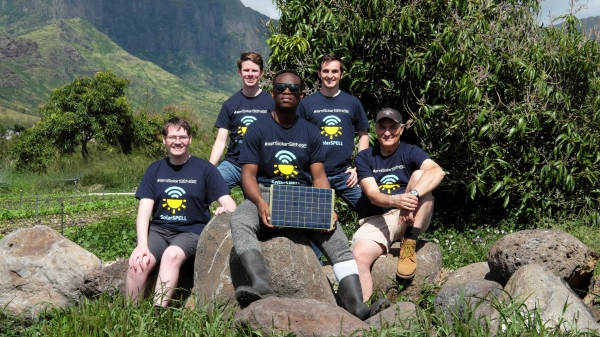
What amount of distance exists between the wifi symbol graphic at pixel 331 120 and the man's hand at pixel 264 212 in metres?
1.41

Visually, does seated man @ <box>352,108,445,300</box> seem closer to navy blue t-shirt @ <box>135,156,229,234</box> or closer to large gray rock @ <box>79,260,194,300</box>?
navy blue t-shirt @ <box>135,156,229,234</box>

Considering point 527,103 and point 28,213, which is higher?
point 527,103

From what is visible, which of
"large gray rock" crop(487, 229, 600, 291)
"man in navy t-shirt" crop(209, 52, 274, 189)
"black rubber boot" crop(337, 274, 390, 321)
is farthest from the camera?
"man in navy t-shirt" crop(209, 52, 274, 189)

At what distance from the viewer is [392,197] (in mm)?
5301

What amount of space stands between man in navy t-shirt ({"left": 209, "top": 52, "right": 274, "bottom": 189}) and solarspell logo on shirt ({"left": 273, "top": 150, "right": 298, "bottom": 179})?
3.37ft

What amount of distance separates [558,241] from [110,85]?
3264cm

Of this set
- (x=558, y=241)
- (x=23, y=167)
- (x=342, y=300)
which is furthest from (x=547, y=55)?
(x=23, y=167)

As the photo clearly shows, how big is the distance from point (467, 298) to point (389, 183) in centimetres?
135

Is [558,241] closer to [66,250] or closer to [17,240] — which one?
[66,250]

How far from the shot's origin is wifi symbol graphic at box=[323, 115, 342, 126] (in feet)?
19.4

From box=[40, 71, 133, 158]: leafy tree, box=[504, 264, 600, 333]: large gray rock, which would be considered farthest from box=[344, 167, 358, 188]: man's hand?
box=[40, 71, 133, 158]: leafy tree

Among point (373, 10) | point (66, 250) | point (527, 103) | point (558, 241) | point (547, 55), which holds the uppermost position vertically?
point (373, 10)

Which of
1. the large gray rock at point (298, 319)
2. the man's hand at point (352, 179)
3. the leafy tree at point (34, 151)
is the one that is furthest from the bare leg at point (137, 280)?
the leafy tree at point (34, 151)

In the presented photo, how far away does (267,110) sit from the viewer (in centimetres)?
607
